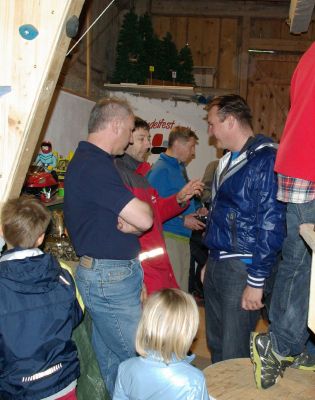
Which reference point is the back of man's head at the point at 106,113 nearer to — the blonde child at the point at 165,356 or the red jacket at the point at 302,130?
the red jacket at the point at 302,130

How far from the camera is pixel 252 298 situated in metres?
2.37

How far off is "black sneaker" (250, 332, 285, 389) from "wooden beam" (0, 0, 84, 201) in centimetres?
140

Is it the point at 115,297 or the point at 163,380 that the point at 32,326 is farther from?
the point at 163,380

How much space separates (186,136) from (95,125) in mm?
2089

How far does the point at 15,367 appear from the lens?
196 centimetres

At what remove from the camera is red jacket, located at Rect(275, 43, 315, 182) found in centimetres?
178

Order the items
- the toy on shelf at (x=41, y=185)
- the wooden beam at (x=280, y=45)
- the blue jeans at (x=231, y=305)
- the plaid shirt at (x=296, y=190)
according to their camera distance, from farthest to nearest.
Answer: the wooden beam at (x=280, y=45) < the toy on shelf at (x=41, y=185) < the blue jeans at (x=231, y=305) < the plaid shirt at (x=296, y=190)

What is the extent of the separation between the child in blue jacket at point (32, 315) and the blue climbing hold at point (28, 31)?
0.78 m

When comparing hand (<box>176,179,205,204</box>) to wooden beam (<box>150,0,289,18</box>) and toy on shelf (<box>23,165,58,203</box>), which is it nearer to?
toy on shelf (<box>23,165,58,203</box>)

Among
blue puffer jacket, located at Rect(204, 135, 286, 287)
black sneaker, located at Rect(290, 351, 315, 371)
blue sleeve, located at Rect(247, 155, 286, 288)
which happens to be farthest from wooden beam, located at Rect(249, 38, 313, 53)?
black sneaker, located at Rect(290, 351, 315, 371)

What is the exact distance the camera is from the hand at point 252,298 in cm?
236

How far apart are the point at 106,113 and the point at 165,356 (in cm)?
121

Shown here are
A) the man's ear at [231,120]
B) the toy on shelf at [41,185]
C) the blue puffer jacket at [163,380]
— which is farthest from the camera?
the toy on shelf at [41,185]

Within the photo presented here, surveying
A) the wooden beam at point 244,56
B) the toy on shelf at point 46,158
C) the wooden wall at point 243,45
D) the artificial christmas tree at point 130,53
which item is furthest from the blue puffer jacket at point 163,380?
the wooden beam at point 244,56
